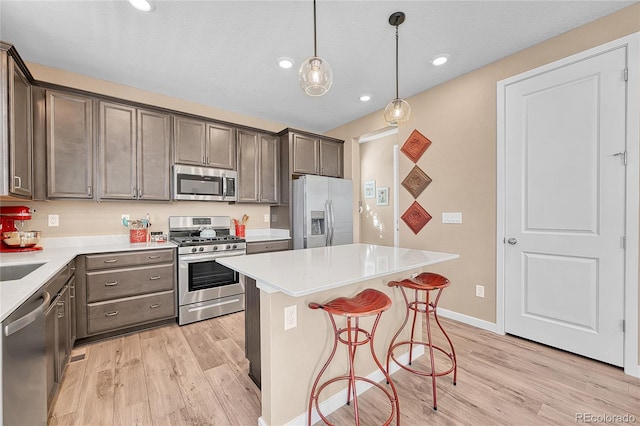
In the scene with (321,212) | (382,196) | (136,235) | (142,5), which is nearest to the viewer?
(142,5)

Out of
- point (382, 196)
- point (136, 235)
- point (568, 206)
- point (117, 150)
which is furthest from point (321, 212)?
point (568, 206)

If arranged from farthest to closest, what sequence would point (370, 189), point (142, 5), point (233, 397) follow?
point (370, 189) < point (142, 5) < point (233, 397)

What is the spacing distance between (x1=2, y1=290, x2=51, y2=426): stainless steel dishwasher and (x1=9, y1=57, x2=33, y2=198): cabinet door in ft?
4.30

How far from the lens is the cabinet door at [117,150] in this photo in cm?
280

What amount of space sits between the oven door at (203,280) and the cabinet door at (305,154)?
167 cm

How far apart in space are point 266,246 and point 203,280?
3.00ft

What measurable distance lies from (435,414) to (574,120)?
2.53 m

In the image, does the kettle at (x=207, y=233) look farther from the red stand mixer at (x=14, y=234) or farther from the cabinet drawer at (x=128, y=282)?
the red stand mixer at (x=14, y=234)

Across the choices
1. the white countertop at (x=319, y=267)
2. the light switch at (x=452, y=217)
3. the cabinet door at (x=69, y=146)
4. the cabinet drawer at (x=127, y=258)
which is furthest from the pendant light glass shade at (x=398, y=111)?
the cabinet door at (x=69, y=146)

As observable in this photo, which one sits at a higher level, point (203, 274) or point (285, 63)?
point (285, 63)

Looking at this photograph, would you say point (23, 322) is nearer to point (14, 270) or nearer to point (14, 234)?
point (14, 270)

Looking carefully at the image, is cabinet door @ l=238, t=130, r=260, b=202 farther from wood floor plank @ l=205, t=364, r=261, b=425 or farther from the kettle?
wood floor plank @ l=205, t=364, r=261, b=425

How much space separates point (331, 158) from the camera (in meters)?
4.50

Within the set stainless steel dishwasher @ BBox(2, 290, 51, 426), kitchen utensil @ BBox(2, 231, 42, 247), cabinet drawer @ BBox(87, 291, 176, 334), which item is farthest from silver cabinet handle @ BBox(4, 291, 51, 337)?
kitchen utensil @ BBox(2, 231, 42, 247)
